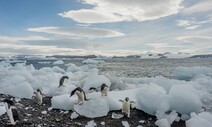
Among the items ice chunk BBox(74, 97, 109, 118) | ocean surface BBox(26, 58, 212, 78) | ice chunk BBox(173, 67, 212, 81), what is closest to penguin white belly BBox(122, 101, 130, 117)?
ice chunk BBox(74, 97, 109, 118)

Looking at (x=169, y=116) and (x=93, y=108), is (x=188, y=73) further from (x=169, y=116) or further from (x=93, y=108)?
(x=93, y=108)

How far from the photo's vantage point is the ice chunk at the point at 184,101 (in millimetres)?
10141

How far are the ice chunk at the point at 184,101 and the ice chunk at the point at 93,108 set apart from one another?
94.3 inches

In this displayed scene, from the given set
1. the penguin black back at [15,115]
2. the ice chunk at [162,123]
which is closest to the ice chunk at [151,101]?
the ice chunk at [162,123]

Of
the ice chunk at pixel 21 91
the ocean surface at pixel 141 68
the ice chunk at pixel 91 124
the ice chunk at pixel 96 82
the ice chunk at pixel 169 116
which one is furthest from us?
the ocean surface at pixel 141 68

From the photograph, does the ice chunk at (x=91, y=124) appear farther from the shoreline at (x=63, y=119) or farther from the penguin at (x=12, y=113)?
the penguin at (x=12, y=113)

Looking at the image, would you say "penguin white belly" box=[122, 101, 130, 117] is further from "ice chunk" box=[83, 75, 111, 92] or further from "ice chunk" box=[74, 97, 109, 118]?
"ice chunk" box=[83, 75, 111, 92]

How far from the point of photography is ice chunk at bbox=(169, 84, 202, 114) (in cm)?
1014

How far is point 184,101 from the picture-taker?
10.2 m

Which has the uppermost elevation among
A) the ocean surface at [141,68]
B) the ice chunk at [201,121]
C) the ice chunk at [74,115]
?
the ice chunk at [201,121]

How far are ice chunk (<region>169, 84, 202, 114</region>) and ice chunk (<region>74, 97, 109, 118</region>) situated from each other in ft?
7.86

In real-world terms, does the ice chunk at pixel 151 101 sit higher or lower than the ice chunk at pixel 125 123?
higher

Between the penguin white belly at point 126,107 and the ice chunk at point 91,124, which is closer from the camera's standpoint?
the ice chunk at point 91,124

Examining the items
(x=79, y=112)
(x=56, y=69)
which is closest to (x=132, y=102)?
(x=79, y=112)
